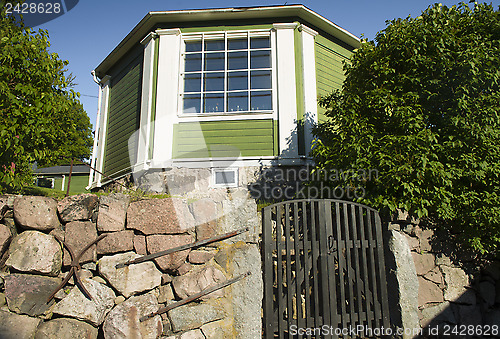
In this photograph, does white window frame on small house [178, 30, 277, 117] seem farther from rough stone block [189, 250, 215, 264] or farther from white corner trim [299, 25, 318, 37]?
rough stone block [189, 250, 215, 264]

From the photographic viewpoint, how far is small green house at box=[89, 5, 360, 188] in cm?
670

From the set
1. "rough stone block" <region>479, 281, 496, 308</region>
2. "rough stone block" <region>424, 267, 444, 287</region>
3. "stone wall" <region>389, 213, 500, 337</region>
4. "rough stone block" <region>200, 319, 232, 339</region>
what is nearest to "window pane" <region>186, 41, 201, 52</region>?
"stone wall" <region>389, 213, 500, 337</region>

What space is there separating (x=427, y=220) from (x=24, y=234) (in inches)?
192

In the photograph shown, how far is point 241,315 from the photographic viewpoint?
3443mm

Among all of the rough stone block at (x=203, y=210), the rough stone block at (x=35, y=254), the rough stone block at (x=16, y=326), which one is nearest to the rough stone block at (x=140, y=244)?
the rough stone block at (x=203, y=210)

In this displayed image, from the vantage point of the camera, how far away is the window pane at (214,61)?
23.7 feet

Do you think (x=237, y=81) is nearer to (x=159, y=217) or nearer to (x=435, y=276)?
(x=159, y=217)

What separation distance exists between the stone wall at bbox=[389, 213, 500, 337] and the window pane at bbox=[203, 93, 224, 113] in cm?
427

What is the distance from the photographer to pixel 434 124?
4.51 meters

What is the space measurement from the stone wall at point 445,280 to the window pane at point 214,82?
14.9 feet

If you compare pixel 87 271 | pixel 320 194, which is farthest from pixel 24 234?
pixel 320 194

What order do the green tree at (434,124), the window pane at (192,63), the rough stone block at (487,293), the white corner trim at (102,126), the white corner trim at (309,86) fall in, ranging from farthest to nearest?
the white corner trim at (102,126) < the window pane at (192,63) < the white corner trim at (309,86) < the rough stone block at (487,293) < the green tree at (434,124)

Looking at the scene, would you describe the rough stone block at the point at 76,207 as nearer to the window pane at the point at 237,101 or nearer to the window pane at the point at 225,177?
the window pane at the point at 225,177

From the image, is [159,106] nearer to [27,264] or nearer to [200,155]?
[200,155]
